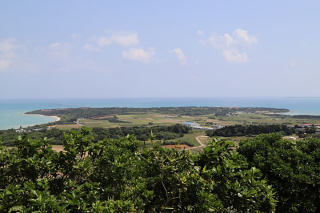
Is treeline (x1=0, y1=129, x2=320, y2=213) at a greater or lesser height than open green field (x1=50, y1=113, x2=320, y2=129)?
greater

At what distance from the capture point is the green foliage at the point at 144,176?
4.80 metres

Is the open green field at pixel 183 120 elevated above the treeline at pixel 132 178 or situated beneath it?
situated beneath

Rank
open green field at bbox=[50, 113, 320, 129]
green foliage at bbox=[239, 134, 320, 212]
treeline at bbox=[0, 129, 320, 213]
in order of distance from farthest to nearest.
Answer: open green field at bbox=[50, 113, 320, 129] → green foliage at bbox=[239, 134, 320, 212] → treeline at bbox=[0, 129, 320, 213]

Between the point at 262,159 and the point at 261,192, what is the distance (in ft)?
9.08

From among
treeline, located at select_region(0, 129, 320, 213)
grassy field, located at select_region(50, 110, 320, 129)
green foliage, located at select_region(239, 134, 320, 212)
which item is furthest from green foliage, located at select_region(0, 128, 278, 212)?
grassy field, located at select_region(50, 110, 320, 129)

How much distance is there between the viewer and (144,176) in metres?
5.75

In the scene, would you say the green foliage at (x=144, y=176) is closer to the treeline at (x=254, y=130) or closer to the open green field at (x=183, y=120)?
the treeline at (x=254, y=130)

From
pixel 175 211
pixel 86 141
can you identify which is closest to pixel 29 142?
pixel 86 141

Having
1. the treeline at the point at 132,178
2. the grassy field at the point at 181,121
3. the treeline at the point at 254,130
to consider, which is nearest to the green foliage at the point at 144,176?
the treeline at the point at 132,178

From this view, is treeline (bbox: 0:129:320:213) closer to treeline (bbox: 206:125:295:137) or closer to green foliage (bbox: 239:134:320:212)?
green foliage (bbox: 239:134:320:212)

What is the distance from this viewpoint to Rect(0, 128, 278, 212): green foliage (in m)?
4.80

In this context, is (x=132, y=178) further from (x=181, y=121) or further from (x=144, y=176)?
(x=181, y=121)

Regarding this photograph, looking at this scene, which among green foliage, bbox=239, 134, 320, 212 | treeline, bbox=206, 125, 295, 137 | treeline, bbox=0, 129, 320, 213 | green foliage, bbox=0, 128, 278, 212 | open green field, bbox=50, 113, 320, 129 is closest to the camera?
treeline, bbox=0, 129, 320, 213

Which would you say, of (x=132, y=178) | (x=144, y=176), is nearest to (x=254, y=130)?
(x=144, y=176)
